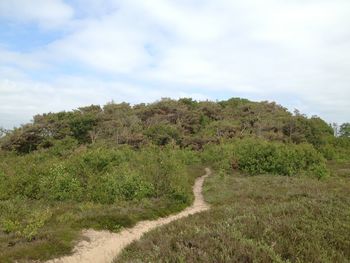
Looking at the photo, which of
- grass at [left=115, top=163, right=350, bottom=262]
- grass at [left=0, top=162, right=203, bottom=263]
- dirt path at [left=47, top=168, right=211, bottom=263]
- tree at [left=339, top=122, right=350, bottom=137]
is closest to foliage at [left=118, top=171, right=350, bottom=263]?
grass at [left=115, top=163, right=350, bottom=262]

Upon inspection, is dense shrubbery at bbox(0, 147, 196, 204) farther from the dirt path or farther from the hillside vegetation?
the dirt path

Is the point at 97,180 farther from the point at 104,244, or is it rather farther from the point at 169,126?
the point at 169,126

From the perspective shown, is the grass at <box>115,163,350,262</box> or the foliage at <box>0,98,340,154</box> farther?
the foliage at <box>0,98,340,154</box>

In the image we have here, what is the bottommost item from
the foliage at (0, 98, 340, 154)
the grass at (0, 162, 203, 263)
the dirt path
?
the dirt path

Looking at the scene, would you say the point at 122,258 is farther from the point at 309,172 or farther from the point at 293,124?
the point at 293,124

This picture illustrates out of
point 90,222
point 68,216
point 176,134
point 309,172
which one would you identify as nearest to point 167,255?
point 90,222

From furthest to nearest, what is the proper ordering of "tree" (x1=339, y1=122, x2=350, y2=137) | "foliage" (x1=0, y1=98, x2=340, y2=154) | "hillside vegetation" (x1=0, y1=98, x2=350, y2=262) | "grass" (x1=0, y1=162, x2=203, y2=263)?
"tree" (x1=339, y1=122, x2=350, y2=137)
"foliage" (x1=0, y1=98, x2=340, y2=154)
"hillside vegetation" (x1=0, y1=98, x2=350, y2=262)
"grass" (x1=0, y1=162, x2=203, y2=263)

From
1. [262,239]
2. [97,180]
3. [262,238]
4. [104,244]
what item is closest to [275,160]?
[97,180]

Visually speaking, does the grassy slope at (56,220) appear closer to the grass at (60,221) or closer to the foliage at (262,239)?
the grass at (60,221)

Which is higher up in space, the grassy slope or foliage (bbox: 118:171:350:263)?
foliage (bbox: 118:171:350:263)

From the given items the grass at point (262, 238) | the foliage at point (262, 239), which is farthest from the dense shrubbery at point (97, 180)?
the foliage at point (262, 239)

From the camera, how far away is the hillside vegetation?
13357 millimetres

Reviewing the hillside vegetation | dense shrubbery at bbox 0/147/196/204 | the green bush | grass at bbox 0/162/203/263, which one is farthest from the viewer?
the green bush

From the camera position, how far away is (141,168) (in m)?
22.4
